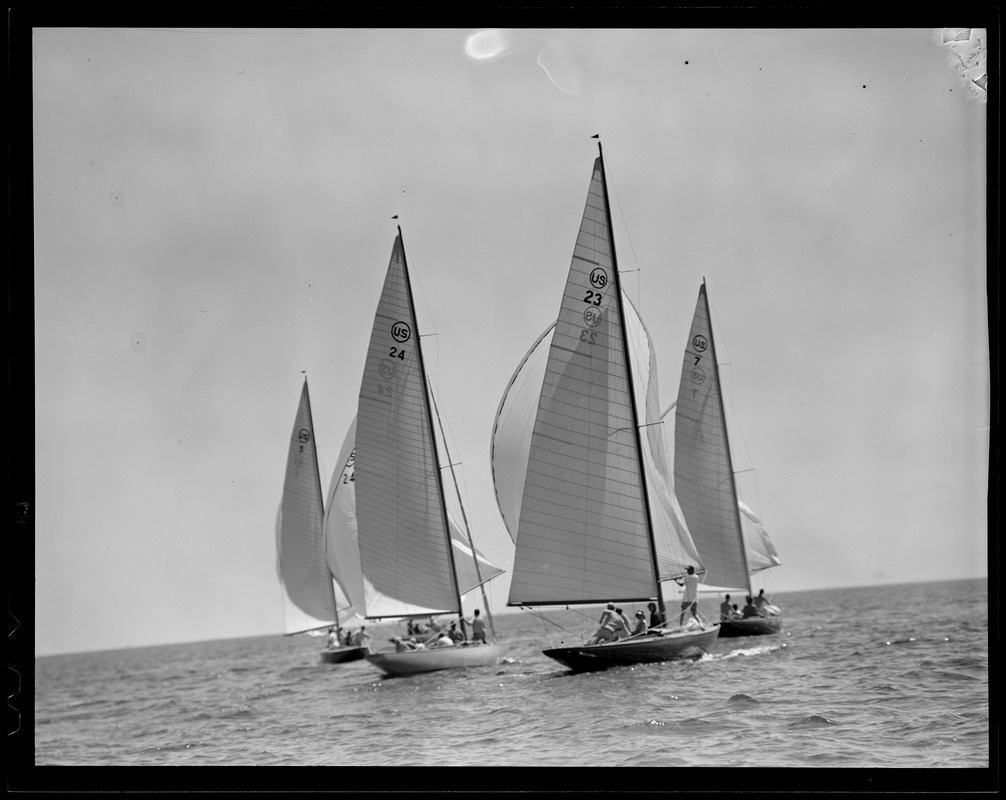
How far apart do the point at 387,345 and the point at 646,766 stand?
986 centimetres

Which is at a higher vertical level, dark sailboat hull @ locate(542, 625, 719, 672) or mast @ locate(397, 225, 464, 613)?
mast @ locate(397, 225, 464, 613)

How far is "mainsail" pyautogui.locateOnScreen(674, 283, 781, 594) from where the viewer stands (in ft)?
66.7

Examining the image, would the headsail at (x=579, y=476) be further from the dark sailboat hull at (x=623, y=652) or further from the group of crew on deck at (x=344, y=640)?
the group of crew on deck at (x=344, y=640)

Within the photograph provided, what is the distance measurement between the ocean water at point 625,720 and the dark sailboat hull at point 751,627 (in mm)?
3027

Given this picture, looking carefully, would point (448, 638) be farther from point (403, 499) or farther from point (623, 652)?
point (623, 652)

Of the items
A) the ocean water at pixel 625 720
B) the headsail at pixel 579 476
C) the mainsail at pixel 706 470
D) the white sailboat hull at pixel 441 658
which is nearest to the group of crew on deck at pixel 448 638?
the white sailboat hull at pixel 441 658

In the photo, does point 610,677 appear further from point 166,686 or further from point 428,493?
point 166,686

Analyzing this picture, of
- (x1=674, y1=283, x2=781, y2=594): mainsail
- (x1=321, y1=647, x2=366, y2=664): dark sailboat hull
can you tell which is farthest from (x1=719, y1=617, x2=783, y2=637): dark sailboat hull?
(x1=321, y1=647, x2=366, y2=664): dark sailboat hull

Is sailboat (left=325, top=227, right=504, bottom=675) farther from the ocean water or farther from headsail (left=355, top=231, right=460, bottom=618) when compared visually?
the ocean water

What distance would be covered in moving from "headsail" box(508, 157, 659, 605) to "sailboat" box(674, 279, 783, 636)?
6.66 metres

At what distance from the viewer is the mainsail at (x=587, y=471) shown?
522 inches

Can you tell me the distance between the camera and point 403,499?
17.0 metres

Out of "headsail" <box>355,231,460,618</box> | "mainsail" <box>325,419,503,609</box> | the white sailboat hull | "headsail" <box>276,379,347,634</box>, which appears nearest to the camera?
"headsail" <box>355,231,460,618</box>
